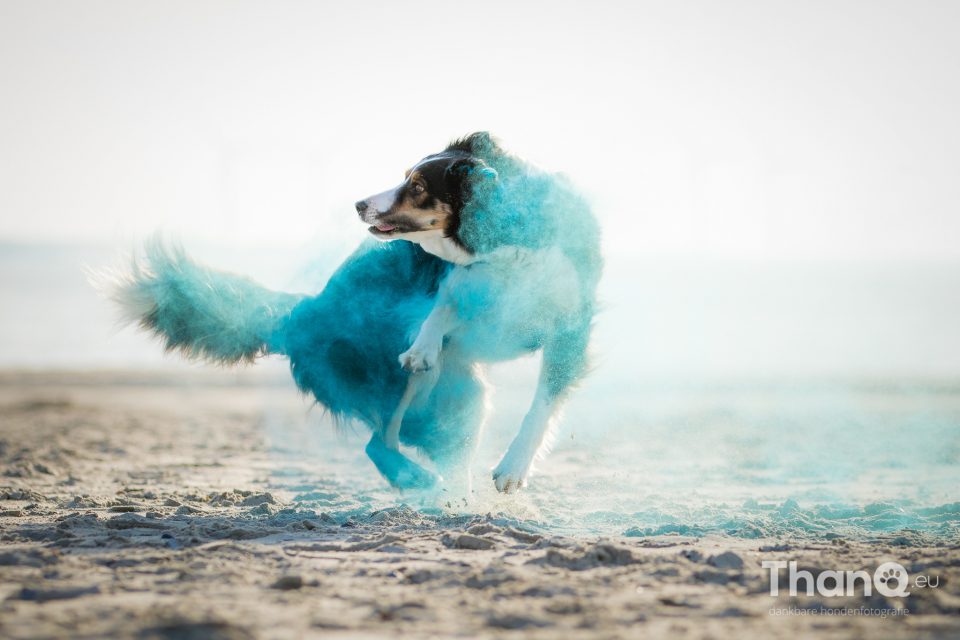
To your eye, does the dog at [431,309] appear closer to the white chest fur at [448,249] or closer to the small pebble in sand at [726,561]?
the white chest fur at [448,249]

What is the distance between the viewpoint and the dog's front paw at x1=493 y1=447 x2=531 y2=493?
4.50 metres

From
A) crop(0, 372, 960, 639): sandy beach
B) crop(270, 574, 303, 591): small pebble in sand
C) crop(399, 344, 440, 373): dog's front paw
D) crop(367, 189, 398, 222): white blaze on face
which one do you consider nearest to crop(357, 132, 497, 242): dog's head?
crop(367, 189, 398, 222): white blaze on face

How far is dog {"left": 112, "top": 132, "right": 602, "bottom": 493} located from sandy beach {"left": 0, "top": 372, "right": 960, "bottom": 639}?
1.79 feet

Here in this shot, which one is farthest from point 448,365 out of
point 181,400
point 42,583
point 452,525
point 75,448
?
point 181,400

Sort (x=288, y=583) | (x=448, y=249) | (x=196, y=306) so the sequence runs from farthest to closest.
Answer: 1. (x=196, y=306)
2. (x=448, y=249)
3. (x=288, y=583)

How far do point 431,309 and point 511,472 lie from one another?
0.98 metres

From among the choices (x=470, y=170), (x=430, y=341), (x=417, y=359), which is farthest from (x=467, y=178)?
(x=417, y=359)

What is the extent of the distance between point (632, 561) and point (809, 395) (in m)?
11.9

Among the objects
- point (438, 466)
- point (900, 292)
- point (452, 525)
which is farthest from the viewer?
point (900, 292)

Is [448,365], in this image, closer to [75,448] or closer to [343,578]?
[343,578]

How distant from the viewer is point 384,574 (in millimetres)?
3113

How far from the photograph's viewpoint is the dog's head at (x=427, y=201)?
Answer: 449 cm

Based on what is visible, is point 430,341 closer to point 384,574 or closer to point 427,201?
point 427,201

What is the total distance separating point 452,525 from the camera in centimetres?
414
